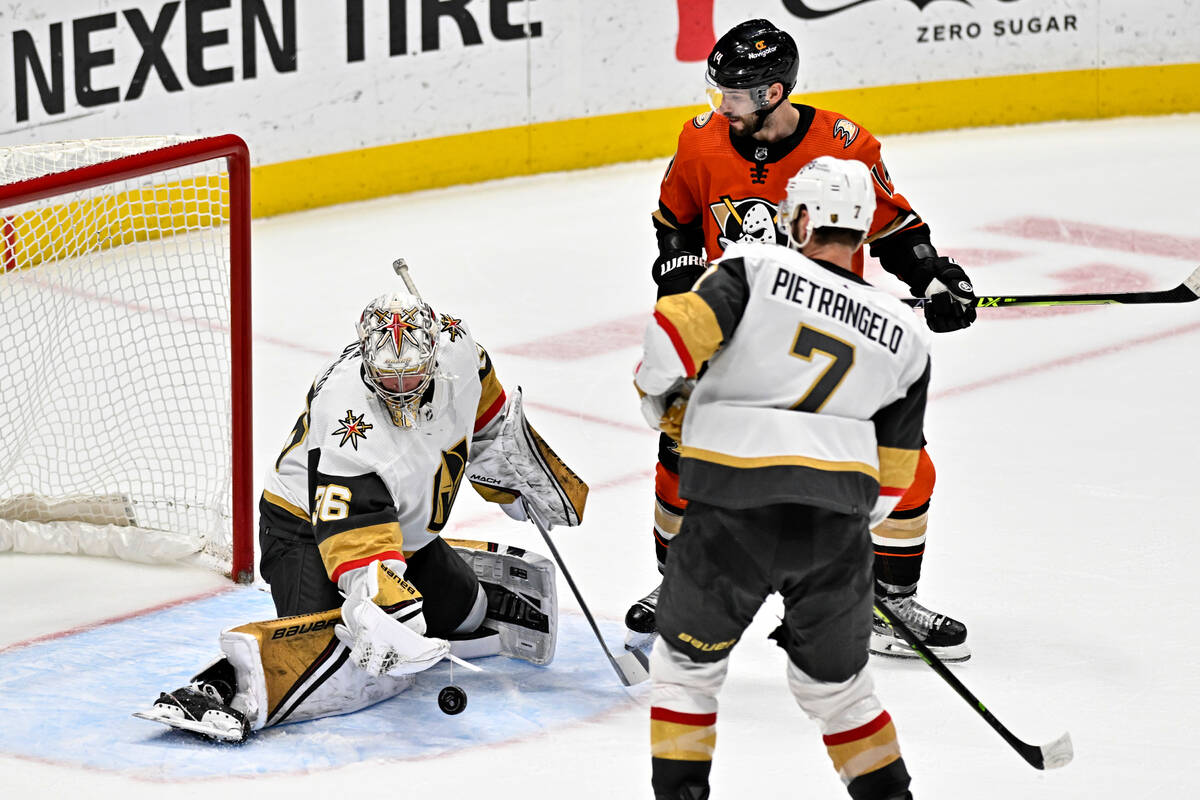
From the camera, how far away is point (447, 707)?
329 centimetres

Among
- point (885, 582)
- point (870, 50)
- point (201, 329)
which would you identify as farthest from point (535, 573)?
point (870, 50)

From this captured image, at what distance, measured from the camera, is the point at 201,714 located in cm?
318

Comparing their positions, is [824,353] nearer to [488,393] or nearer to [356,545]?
[356,545]

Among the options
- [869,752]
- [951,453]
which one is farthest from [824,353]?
[951,453]

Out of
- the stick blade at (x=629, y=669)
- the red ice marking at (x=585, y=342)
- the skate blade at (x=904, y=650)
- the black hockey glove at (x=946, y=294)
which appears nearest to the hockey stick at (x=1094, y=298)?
the black hockey glove at (x=946, y=294)

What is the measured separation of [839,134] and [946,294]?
37 cm

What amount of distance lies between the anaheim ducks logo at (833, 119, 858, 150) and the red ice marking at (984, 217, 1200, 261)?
138 inches

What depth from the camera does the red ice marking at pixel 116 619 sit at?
12.1 feet

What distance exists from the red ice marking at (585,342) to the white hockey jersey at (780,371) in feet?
10.0

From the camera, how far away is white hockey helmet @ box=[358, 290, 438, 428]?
3.14m

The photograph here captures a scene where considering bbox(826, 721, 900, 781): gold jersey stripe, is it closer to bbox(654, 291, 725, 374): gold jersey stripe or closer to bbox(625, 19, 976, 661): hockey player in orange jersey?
bbox(654, 291, 725, 374): gold jersey stripe

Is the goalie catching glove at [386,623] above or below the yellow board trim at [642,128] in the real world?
above

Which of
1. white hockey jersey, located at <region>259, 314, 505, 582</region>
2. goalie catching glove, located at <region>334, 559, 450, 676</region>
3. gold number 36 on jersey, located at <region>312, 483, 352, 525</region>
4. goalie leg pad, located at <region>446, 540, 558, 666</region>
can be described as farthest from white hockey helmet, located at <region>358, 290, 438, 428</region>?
goalie leg pad, located at <region>446, 540, 558, 666</region>

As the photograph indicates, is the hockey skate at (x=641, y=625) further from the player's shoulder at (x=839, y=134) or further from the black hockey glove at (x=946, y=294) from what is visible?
the player's shoulder at (x=839, y=134)
